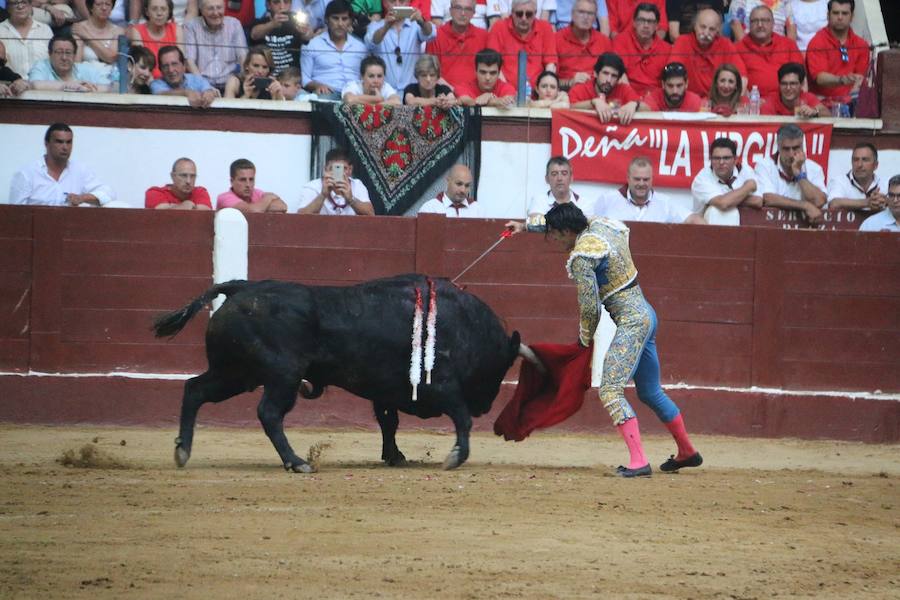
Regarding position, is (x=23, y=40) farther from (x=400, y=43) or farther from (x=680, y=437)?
(x=680, y=437)

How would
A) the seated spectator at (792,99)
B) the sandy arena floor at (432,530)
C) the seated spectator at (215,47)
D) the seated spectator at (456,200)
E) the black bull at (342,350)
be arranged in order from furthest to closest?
the seated spectator at (792,99)
the seated spectator at (215,47)
the seated spectator at (456,200)
the black bull at (342,350)
the sandy arena floor at (432,530)

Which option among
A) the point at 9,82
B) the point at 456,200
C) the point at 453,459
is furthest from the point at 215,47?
the point at 453,459

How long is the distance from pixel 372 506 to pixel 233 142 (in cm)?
505

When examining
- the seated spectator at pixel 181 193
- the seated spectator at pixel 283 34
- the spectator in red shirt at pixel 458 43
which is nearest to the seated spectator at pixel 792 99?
the spectator in red shirt at pixel 458 43

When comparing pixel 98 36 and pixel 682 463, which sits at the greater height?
pixel 98 36

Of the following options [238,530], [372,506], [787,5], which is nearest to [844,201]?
[787,5]

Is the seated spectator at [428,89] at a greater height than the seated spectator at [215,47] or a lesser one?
lesser

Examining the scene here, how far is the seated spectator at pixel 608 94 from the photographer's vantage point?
33.9 ft

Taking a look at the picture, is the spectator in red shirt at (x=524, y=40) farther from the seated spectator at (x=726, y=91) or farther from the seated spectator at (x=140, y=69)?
the seated spectator at (x=140, y=69)

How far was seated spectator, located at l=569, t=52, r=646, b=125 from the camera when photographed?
10336 mm

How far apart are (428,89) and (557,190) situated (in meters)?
1.33

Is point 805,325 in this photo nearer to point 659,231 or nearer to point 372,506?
point 659,231

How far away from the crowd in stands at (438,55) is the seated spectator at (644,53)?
0.4 inches

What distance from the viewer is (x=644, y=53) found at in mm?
10758
